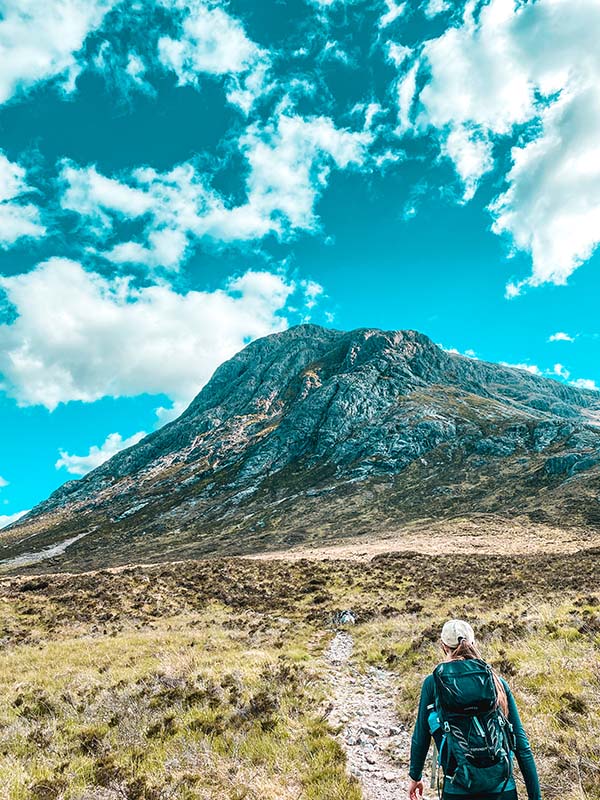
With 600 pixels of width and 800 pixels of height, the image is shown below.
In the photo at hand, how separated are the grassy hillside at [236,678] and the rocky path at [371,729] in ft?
1.56

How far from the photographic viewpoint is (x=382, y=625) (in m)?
21.9

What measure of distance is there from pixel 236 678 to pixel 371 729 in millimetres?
5133

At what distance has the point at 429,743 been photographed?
17.1ft

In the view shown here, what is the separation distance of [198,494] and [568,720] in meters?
198

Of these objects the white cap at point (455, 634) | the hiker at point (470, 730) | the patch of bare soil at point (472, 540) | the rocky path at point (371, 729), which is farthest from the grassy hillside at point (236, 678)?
the patch of bare soil at point (472, 540)

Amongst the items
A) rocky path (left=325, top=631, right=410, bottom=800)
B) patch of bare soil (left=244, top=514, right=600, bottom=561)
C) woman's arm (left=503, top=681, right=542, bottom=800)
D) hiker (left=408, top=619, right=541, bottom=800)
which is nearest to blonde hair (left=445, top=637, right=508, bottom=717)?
hiker (left=408, top=619, right=541, bottom=800)

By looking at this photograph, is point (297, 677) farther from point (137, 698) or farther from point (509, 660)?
point (509, 660)

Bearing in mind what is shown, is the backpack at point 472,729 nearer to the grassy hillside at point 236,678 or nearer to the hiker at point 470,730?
the hiker at point 470,730

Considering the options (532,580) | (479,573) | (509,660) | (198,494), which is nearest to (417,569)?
(479,573)

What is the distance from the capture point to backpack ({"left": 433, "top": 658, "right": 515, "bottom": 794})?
4625 mm

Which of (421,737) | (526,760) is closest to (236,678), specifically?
(421,737)

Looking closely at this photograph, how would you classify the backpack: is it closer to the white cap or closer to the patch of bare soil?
the white cap

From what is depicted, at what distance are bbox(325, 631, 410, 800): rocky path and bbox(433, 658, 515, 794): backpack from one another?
4.93 metres

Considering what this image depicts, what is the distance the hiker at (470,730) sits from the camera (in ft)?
15.2
